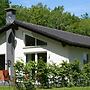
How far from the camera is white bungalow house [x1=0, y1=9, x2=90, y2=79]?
2677 centimetres

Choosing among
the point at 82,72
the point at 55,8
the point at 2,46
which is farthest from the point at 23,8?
the point at 82,72

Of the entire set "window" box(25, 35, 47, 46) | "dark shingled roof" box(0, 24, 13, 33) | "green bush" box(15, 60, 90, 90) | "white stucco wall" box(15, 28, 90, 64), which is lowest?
"green bush" box(15, 60, 90, 90)

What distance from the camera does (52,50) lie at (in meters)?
27.1

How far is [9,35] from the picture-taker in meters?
29.5

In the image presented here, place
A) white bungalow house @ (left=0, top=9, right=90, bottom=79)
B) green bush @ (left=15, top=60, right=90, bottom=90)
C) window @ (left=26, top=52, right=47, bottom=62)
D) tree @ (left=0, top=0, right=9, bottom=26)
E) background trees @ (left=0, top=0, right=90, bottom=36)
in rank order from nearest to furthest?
green bush @ (left=15, top=60, right=90, bottom=90) < white bungalow house @ (left=0, top=9, right=90, bottom=79) < window @ (left=26, top=52, right=47, bottom=62) < tree @ (left=0, top=0, right=9, bottom=26) < background trees @ (left=0, top=0, right=90, bottom=36)

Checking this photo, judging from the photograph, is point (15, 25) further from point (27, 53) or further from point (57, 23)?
point (57, 23)

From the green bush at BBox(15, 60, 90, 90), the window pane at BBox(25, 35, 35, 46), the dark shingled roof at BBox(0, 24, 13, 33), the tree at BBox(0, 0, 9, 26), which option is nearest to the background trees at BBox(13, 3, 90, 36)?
the tree at BBox(0, 0, 9, 26)

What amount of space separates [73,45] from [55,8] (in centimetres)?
5661

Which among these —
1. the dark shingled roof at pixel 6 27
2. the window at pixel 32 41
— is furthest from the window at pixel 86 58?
the dark shingled roof at pixel 6 27

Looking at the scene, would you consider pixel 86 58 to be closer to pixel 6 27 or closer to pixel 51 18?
pixel 6 27

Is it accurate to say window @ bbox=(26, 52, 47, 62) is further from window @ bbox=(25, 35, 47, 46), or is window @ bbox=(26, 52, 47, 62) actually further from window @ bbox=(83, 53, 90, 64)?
window @ bbox=(83, 53, 90, 64)

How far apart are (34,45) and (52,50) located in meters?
1.80

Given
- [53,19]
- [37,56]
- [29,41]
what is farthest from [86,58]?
[53,19]

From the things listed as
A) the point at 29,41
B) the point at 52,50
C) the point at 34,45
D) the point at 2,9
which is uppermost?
the point at 2,9
